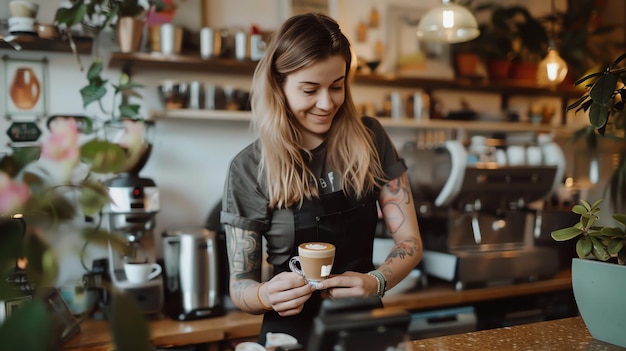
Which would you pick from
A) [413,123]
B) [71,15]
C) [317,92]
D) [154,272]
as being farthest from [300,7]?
[317,92]

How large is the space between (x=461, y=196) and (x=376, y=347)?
227 cm

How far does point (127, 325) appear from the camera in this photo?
505mm

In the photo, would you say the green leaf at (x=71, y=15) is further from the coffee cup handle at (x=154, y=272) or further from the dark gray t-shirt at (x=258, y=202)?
the dark gray t-shirt at (x=258, y=202)

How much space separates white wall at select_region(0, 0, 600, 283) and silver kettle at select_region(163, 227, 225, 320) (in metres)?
0.50

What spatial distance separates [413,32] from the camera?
142 inches

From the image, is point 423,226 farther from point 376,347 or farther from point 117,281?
point 376,347

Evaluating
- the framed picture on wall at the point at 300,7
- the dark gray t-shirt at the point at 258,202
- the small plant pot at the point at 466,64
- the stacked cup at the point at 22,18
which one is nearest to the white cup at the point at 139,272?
the dark gray t-shirt at the point at 258,202

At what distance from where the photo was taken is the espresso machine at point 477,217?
2.83 m

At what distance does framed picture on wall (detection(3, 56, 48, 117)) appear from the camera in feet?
8.71

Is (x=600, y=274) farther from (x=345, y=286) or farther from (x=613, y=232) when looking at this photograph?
(x=345, y=286)

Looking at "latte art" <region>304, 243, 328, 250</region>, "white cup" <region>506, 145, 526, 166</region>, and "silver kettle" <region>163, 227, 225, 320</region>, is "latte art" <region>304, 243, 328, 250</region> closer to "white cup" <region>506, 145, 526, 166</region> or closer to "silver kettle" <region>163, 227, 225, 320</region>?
"silver kettle" <region>163, 227, 225, 320</region>

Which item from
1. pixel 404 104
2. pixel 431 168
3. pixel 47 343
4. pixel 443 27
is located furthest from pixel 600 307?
pixel 404 104

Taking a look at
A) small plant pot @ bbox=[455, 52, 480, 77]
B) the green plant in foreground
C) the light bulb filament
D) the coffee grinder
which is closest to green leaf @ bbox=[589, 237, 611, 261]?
the green plant in foreground

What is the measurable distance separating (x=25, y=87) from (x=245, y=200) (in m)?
1.70
